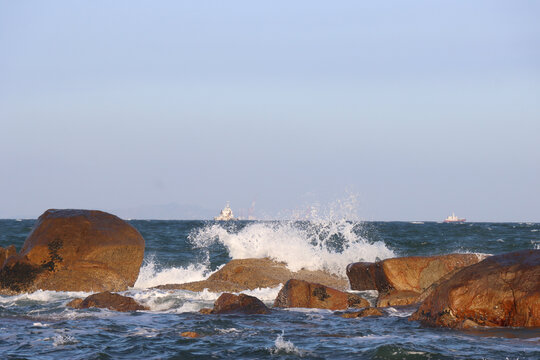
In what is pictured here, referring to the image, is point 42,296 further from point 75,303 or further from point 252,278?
point 252,278

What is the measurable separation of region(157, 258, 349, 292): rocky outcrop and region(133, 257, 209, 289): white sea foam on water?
7.26 feet

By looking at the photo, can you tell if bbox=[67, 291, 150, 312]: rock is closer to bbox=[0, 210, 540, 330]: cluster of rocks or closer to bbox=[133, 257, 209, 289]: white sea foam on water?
bbox=[0, 210, 540, 330]: cluster of rocks

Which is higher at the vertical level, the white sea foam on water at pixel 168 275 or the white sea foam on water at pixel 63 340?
the white sea foam on water at pixel 168 275

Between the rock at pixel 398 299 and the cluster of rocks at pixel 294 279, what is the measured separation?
2cm

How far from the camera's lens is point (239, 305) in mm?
10852

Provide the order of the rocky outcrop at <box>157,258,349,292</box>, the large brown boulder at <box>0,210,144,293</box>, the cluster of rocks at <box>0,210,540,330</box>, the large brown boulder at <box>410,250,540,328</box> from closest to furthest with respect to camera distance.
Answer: the large brown boulder at <box>410,250,540,328</box>, the cluster of rocks at <box>0,210,540,330</box>, the large brown boulder at <box>0,210,144,293</box>, the rocky outcrop at <box>157,258,349,292</box>

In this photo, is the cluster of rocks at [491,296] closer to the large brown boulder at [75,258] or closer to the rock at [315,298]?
the rock at [315,298]

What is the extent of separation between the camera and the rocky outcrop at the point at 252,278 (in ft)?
47.2

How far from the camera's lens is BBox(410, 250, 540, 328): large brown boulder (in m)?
8.55

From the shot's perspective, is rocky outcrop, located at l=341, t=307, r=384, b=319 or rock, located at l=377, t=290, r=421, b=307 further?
rock, located at l=377, t=290, r=421, b=307

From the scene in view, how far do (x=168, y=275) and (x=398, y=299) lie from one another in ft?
26.8

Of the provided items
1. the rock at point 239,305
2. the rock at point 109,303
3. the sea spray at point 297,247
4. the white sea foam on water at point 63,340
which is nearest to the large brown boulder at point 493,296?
the rock at point 239,305

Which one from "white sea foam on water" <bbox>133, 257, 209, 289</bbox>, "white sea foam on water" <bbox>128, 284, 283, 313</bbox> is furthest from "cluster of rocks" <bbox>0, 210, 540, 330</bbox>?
"white sea foam on water" <bbox>133, 257, 209, 289</bbox>

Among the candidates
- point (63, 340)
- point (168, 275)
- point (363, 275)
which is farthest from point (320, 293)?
point (168, 275)
